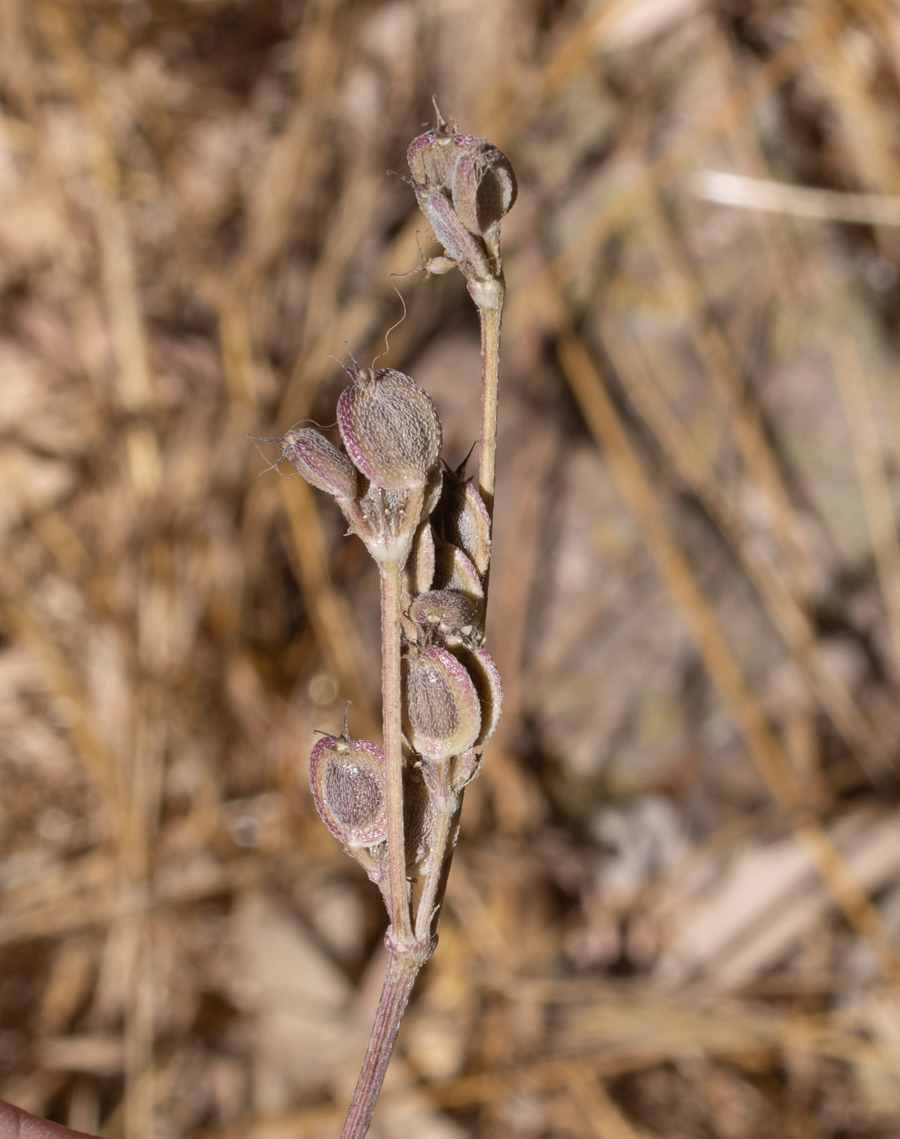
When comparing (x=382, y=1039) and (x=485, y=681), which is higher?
(x=485, y=681)

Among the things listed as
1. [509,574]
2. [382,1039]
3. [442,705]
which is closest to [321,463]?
[442,705]

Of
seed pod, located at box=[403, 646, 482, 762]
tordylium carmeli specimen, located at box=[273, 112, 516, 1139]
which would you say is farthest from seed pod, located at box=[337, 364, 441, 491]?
seed pod, located at box=[403, 646, 482, 762]

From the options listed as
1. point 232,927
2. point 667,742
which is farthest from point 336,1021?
point 667,742

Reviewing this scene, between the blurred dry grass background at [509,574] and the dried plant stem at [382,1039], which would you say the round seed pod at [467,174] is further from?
the blurred dry grass background at [509,574]

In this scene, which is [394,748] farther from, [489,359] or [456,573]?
[489,359]

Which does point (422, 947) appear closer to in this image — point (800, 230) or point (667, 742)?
point (667, 742)

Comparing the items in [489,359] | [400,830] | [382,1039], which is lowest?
[382,1039]
